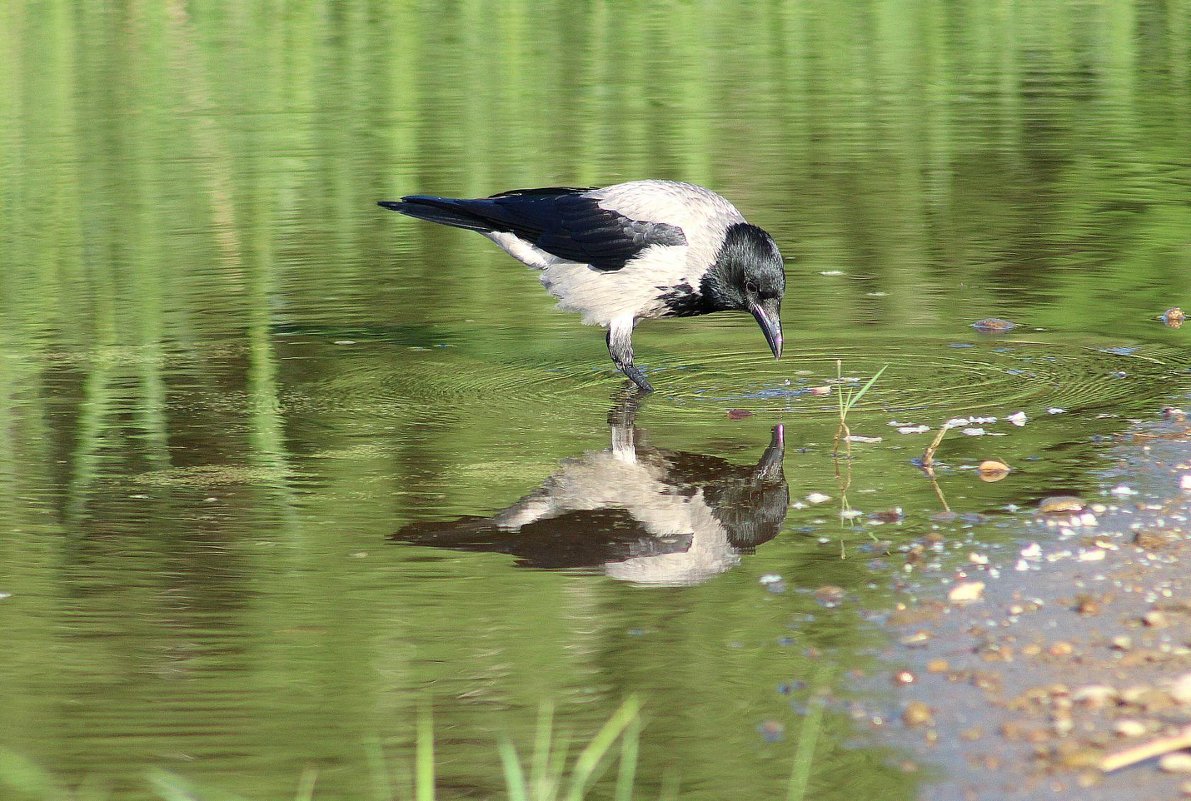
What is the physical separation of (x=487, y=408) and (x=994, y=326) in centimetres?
265

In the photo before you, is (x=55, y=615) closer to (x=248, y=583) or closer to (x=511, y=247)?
(x=248, y=583)

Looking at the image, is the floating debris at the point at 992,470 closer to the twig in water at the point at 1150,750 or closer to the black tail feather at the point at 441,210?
the twig in water at the point at 1150,750

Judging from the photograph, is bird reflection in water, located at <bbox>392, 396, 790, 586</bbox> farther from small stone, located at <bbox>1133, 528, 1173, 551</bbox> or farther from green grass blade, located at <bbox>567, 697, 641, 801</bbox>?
small stone, located at <bbox>1133, 528, 1173, 551</bbox>

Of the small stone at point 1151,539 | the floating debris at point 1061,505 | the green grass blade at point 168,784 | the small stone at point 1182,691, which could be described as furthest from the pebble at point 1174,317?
the green grass blade at point 168,784

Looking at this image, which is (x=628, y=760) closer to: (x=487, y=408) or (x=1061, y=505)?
(x=1061, y=505)

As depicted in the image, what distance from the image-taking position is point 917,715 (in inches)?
162

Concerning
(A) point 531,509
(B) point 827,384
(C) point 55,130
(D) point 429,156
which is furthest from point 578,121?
(A) point 531,509

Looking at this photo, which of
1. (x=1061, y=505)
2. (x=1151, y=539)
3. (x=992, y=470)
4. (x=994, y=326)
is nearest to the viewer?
(x=1151, y=539)

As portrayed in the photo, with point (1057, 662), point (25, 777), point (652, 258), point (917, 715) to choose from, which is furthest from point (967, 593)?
point (652, 258)

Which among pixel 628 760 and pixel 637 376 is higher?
pixel 628 760

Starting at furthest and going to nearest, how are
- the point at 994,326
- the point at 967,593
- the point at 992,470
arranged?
the point at 994,326, the point at 992,470, the point at 967,593

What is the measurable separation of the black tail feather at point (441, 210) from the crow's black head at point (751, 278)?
1.28 metres

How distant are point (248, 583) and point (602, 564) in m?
1.07

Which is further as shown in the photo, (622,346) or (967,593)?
(622,346)
